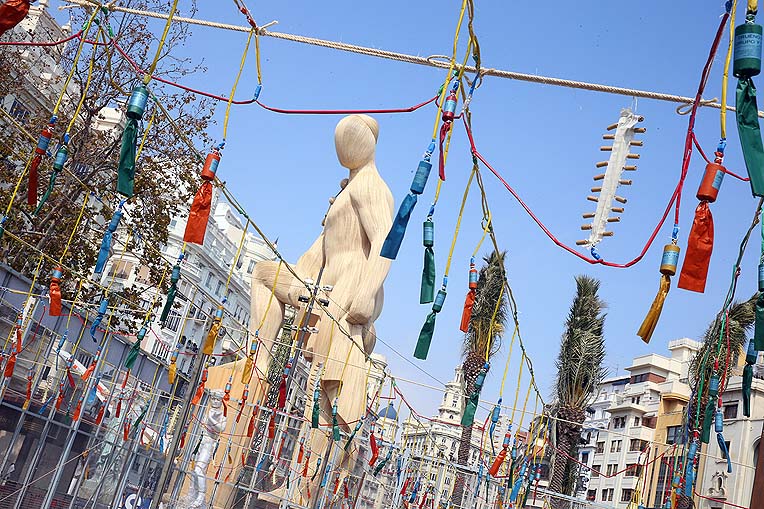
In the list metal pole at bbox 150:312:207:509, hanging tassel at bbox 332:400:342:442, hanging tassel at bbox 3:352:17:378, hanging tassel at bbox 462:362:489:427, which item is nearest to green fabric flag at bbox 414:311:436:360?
hanging tassel at bbox 462:362:489:427

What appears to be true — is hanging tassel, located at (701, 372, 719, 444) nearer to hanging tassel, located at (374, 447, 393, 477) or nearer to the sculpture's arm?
hanging tassel, located at (374, 447, 393, 477)

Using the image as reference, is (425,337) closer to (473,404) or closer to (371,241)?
(473,404)

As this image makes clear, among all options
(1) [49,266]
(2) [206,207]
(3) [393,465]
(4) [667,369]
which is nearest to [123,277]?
(1) [49,266]

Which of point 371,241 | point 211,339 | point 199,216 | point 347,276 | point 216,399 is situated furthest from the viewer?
point 347,276

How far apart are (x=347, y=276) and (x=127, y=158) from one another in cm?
538

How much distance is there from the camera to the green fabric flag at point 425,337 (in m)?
5.49

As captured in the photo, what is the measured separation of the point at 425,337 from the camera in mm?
5523

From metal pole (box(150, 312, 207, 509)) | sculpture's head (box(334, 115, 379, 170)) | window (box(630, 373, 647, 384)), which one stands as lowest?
metal pole (box(150, 312, 207, 509))

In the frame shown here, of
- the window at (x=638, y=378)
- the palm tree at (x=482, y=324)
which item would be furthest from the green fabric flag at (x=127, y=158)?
the window at (x=638, y=378)

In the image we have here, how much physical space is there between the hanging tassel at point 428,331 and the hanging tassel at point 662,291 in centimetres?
144

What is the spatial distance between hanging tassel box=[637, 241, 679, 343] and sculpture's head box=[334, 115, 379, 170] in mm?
6263

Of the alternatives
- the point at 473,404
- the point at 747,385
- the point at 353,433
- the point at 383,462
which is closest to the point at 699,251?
the point at 747,385

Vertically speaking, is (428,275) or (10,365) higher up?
(428,275)

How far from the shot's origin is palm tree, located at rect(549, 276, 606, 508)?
22.7m
